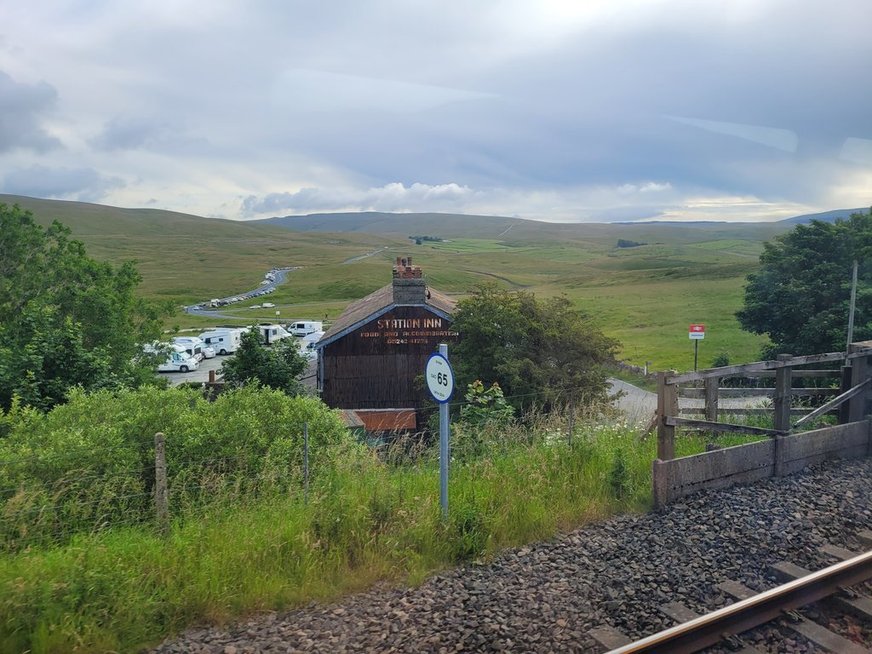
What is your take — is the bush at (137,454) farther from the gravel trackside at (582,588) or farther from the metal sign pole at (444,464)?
the gravel trackside at (582,588)

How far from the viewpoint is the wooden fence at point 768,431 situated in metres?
7.23

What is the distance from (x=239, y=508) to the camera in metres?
6.56

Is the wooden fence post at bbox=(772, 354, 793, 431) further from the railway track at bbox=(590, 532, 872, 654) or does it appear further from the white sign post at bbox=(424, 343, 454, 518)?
the white sign post at bbox=(424, 343, 454, 518)

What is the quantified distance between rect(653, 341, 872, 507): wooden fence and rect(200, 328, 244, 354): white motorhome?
1786 inches

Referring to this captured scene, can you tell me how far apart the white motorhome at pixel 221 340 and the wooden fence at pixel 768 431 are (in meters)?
45.4

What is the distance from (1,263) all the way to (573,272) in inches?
4093

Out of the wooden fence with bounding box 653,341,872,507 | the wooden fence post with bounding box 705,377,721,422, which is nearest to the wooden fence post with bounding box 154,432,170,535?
the wooden fence with bounding box 653,341,872,507

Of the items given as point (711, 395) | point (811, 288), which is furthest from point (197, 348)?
point (711, 395)

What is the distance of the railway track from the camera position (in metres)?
4.41

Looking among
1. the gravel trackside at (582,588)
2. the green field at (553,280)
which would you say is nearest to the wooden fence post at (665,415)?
the gravel trackside at (582,588)

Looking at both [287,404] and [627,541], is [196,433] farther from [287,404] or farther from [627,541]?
[627,541]

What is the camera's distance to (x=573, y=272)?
119 metres

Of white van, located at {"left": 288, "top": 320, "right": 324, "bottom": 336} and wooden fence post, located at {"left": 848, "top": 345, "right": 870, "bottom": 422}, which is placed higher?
wooden fence post, located at {"left": 848, "top": 345, "right": 870, "bottom": 422}

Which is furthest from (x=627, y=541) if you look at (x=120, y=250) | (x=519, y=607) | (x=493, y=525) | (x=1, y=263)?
(x=120, y=250)
